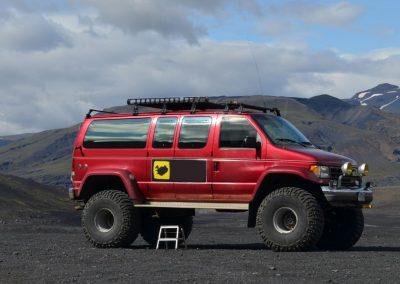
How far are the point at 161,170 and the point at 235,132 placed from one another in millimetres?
1551

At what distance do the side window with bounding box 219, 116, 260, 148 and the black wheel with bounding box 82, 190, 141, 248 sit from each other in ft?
7.12

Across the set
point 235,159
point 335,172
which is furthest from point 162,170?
point 335,172

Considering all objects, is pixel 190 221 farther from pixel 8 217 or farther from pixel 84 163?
pixel 8 217

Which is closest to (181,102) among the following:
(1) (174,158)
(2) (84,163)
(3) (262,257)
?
(1) (174,158)

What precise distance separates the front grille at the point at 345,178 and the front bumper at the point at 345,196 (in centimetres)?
12

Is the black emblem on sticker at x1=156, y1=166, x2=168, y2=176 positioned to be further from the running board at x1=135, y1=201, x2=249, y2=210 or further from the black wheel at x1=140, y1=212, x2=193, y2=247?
the black wheel at x1=140, y1=212, x2=193, y2=247

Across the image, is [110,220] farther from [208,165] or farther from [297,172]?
[297,172]

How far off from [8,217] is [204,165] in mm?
23050

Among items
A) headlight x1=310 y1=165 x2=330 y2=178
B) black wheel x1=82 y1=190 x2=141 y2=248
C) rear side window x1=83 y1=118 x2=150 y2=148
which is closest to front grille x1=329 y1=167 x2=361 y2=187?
headlight x1=310 y1=165 x2=330 y2=178

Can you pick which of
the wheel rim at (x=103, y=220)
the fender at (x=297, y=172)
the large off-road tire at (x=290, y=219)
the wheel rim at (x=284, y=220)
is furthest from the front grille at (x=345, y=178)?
the wheel rim at (x=103, y=220)

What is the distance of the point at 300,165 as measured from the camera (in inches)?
542

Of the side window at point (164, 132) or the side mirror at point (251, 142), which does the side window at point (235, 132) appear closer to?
the side mirror at point (251, 142)

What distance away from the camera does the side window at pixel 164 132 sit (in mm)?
15065

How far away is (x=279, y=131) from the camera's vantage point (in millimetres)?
14766
